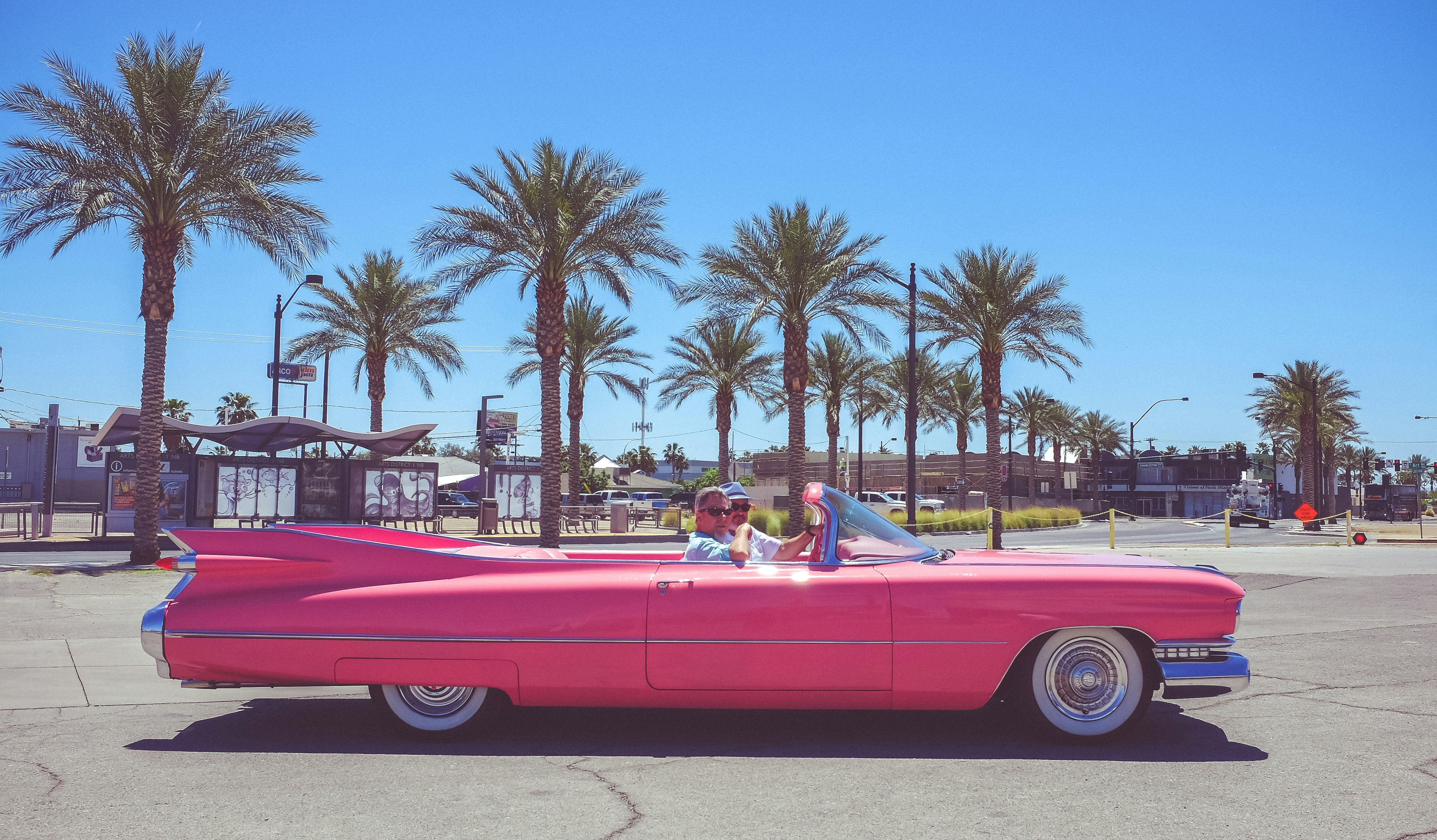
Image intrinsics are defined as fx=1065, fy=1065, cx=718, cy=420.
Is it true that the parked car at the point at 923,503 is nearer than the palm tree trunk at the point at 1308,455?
Yes

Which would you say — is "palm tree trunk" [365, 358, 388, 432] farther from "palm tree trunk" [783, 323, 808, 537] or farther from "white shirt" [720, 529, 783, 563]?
"white shirt" [720, 529, 783, 563]

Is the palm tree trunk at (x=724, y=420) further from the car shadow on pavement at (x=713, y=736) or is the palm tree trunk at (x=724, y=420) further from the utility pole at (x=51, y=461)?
the car shadow on pavement at (x=713, y=736)

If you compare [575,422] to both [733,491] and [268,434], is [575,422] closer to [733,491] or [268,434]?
[268,434]

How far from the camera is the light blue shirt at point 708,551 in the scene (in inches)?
218

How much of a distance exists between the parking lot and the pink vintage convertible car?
263 millimetres

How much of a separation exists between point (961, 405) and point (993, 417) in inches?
706

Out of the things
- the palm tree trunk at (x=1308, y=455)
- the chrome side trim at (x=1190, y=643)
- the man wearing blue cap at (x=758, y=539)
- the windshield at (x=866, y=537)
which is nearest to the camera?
the chrome side trim at (x=1190, y=643)

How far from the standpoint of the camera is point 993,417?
3306 cm

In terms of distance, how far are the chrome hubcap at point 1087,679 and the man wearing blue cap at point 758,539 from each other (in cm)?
137

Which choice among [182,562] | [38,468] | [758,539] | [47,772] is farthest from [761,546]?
[38,468]

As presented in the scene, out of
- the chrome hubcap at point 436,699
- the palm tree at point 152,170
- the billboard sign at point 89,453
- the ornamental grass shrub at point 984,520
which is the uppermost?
the palm tree at point 152,170

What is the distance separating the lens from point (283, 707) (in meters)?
5.99

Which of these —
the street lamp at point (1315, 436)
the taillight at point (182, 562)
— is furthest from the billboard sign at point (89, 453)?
the street lamp at point (1315, 436)

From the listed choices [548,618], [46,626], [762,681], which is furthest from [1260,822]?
[46,626]
